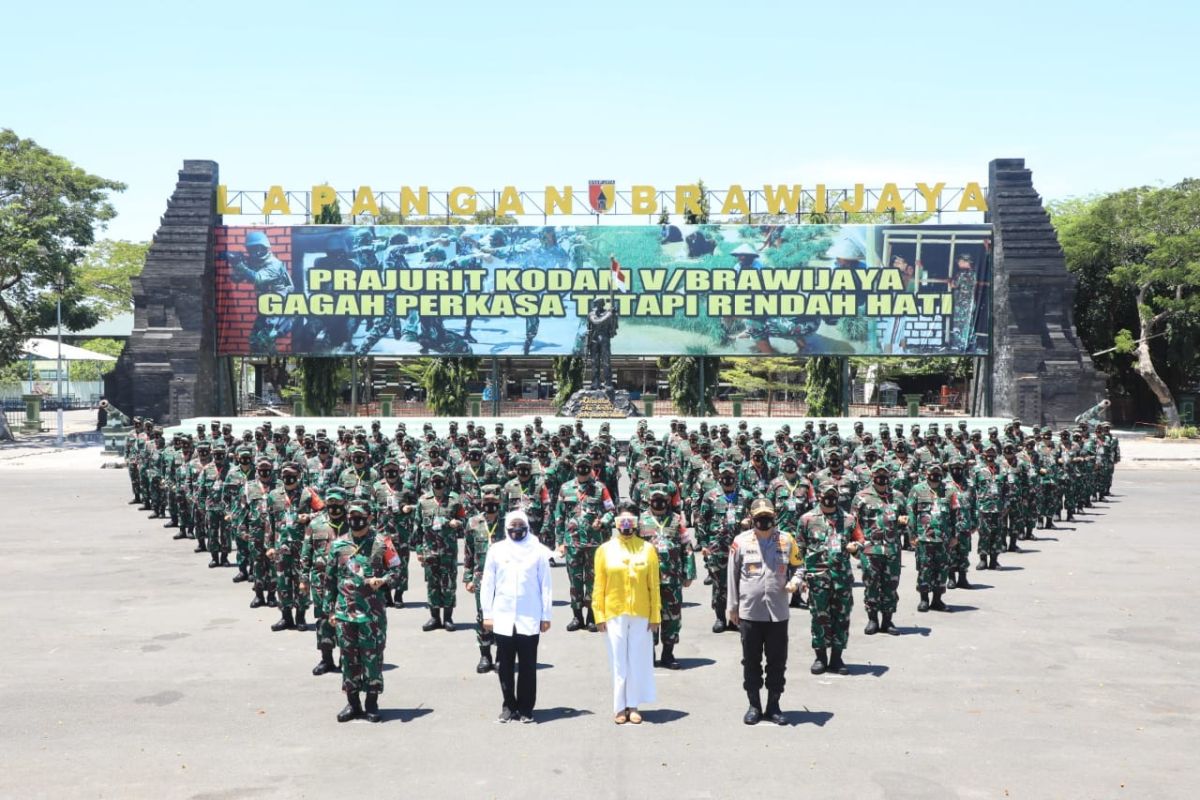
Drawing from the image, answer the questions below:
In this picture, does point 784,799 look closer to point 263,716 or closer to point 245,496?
point 263,716

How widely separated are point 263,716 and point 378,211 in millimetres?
36249

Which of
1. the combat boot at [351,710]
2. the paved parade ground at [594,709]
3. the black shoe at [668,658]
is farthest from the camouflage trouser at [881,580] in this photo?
the combat boot at [351,710]

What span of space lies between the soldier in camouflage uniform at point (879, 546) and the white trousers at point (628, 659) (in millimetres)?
3245

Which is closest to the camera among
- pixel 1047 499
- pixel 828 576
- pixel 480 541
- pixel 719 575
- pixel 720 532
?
pixel 828 576

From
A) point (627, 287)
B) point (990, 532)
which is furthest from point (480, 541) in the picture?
point (627, 287)

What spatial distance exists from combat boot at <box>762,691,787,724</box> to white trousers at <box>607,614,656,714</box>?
97cm

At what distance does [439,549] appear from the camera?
12.2m

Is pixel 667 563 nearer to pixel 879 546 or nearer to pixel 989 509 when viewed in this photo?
pixel 879 546

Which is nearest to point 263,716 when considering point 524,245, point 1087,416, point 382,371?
point 1087,416

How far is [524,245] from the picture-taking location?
43812 millimetres

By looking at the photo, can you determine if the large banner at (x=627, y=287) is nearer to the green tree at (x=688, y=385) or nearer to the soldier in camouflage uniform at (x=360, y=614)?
the green tree at (x=688, y=385)

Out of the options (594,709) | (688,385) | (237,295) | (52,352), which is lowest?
(594,709)

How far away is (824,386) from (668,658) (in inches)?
1469

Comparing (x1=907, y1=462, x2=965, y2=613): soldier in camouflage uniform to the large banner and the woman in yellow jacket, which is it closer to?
the woman in yellow jacket
